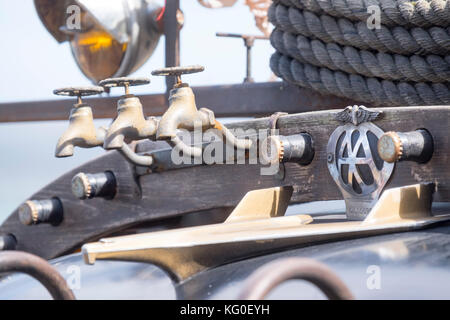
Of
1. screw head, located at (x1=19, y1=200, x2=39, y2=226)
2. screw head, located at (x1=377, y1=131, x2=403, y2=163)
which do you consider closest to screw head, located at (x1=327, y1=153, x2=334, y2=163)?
screw head, located at (x1=377, y1=131, x2=403, y2=163)

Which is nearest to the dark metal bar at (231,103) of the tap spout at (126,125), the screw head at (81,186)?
the screw head at (81,186)

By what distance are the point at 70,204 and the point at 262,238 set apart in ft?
2.84

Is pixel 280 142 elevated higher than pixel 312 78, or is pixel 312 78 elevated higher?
pixel 312 78

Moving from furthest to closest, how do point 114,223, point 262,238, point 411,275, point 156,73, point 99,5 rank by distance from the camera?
point 99,5
point 114,223
point 156,73
point 262,238
point 411,275

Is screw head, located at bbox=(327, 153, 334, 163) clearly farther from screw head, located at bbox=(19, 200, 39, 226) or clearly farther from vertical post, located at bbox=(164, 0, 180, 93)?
vertical post, located at bbox=(164, 0, 180, 93)

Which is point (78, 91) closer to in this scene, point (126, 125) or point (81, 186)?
point (126, 125)

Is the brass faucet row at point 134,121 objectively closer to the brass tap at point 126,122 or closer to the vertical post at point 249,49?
the brass tap at point 126,122

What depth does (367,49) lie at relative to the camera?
60.7 inches

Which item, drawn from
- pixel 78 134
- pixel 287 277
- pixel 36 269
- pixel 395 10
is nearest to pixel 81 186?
pixel 78 134

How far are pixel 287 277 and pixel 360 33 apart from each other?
0.94 m

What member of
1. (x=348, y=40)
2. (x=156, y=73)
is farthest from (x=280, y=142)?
(x=348, y=40)

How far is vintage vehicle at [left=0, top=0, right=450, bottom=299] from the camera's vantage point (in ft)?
3.12

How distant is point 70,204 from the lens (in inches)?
70.7

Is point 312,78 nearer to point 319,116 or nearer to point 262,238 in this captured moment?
point 319,116
